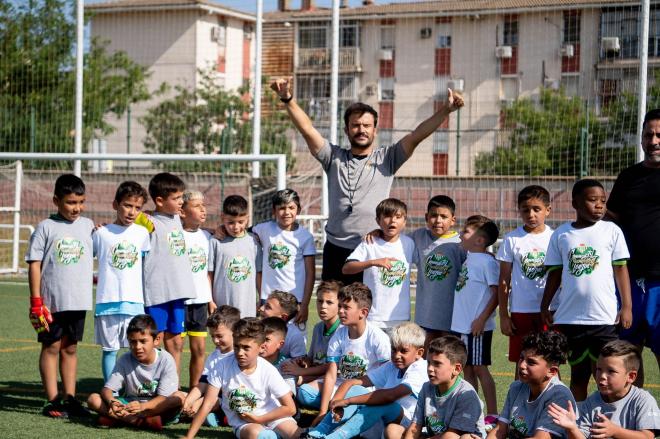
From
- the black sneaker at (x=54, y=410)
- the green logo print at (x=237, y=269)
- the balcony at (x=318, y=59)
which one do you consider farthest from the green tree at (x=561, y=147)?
the black sneaker at (x=54, y=410)

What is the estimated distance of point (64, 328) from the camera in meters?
7.18

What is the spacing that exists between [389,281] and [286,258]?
98cm

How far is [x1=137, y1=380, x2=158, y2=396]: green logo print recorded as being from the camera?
22.3 ft

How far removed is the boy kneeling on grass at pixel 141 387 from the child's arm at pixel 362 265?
1.36m

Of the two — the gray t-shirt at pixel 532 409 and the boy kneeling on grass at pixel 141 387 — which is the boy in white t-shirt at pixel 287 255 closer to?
the boy kneeling on grass at pixel 141 387

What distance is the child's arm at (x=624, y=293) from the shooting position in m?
6.14

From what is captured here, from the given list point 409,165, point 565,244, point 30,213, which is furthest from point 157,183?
point 409,165

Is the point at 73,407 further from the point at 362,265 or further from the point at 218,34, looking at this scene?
the point at 218,34

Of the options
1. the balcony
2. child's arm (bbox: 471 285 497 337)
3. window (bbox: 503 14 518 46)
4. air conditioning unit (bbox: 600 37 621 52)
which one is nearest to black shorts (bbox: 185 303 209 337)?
child's arm (bbox: 471 285 497 337)

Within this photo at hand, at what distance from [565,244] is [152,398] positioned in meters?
2.90

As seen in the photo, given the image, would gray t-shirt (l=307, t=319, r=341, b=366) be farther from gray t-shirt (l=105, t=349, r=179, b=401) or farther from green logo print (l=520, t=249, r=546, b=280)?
green logo print (l=520, t=249, r=546, b=280)

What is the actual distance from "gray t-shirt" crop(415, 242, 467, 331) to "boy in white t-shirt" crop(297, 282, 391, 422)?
1.40 feet

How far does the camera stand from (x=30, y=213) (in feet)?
53.7

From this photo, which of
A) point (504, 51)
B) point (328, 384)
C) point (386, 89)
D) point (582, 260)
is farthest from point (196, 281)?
point (386, 89)
